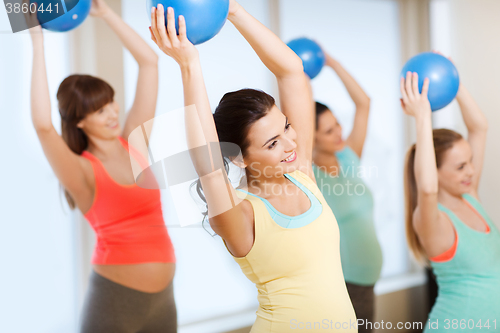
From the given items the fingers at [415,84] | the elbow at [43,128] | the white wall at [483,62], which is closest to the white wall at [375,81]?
the white wall at [483,62]

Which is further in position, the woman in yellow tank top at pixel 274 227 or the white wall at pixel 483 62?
the white wall at pixel 483 62

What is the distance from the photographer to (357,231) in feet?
6.46

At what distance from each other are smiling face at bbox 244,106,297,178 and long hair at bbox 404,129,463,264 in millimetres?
767

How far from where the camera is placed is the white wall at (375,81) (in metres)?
2.62

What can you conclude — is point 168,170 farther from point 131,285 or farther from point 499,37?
point 499,37

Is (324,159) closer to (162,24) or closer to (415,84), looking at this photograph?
(415,84)

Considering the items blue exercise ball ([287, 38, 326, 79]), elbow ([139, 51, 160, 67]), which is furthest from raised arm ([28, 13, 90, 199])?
blue exercise ball ([287, 38, 326, 79])

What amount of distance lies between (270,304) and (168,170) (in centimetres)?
45

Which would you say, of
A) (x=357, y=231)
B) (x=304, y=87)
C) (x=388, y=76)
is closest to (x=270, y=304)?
(x=304, y=87)

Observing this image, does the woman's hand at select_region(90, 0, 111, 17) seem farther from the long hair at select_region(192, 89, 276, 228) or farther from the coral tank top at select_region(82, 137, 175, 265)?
the long hair at select_region(192, 89, 276, 228)

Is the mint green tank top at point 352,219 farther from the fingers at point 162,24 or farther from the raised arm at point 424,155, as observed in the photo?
the fingers at point 162,24

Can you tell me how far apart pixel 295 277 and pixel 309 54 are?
1.00 m

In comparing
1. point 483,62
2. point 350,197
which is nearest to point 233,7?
point 350,197

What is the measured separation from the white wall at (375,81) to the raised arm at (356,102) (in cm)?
61
